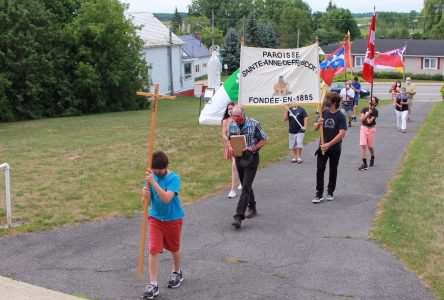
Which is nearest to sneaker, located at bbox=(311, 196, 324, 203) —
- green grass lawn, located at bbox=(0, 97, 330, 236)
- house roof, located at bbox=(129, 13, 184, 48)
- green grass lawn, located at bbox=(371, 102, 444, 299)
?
green grass lawn, located at bbox=(371, 102, 444, 299)

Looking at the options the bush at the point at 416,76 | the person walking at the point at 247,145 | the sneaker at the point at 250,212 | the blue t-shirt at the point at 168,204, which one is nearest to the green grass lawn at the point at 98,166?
the sneaker at the point at 250,212

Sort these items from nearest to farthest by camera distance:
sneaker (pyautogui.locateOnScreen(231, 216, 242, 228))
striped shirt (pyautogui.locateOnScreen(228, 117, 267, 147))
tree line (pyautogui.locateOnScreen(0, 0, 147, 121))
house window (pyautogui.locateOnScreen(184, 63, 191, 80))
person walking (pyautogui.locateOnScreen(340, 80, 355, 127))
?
sneaker (pyautogui.locateOnScreen(231, 216, 242, 228)) < striped shirt (pyautogui.locateOnScreen(228, 117, 267, 147)) < person walking (pyautogui.locateOnScreen(340, 80, 355, 127)) < tree line (pyautogui.locateOnScreen(0, 0, 147, 121)) < house window (pyautogui.locateOnScreen(184, 63, 191, 80))

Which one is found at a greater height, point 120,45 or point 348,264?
point 120,45

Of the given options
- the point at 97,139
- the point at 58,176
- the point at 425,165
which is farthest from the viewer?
the point at 97,139

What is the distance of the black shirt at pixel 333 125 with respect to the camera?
1059 centimetres

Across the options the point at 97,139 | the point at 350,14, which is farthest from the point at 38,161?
the point at 350,14

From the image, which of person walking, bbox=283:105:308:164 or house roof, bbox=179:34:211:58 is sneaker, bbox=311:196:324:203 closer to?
person walking, bbox=283:105:308:164

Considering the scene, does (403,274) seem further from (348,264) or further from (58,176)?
(58,176)

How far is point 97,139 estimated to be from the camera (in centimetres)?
2064

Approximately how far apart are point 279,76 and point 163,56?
40.8 m

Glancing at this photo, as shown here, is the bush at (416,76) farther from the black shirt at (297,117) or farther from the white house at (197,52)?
the black shirt at (297,117)

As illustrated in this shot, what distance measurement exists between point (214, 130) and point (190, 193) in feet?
36.8


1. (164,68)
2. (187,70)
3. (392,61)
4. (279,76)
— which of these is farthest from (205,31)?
(279,76)

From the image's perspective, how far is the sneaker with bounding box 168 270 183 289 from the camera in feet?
22.1
